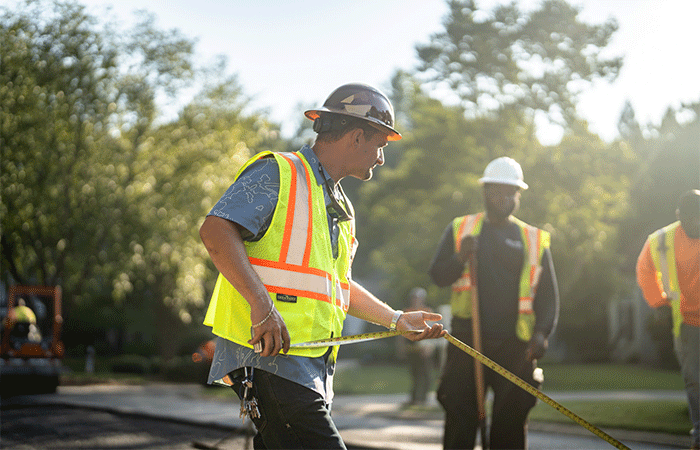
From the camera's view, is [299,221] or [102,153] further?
[102,153]

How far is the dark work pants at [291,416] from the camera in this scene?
294 cm

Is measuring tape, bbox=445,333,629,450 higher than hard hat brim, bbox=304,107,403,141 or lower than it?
lower

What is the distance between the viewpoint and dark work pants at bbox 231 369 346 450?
9.64 feet

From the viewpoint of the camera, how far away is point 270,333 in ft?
9.36

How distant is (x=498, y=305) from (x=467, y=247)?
47cm

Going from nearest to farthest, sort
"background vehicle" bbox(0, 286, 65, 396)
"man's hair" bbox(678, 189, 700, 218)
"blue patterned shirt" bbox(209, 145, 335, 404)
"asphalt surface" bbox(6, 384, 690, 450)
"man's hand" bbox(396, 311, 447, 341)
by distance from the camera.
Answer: "blue patterned shirt" bbox(209, 145, 335, 404) < "man's hand" bbox(396, 311, 447, 341) < "man's hair" bbox(678, 189, 700, 218) < "asphalt surface" bbox(6, 384, 690, 450) < "background vehicle" bbox(0, 286, 65, 396)

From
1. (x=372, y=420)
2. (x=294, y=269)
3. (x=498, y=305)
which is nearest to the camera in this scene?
(x=294, y=269)

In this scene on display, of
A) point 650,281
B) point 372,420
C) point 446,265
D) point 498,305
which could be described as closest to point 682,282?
point 650,281

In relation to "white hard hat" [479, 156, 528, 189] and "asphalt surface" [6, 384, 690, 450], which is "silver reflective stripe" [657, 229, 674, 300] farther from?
"asphalt surface" [6, 384, 690, 450]

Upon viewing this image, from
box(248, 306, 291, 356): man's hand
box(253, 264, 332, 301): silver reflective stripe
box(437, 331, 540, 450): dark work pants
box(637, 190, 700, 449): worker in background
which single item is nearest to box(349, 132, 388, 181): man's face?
box(253, 264, 332, 301): silver reflective stripe

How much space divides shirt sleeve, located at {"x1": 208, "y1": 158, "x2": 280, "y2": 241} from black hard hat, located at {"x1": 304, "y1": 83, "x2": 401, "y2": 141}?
0.39 m

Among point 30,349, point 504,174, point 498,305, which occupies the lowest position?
point 30,349

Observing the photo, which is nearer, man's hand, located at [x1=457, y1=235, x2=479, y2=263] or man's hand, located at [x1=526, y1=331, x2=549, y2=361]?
man's hand, located at [x1=526, y1=331, x2=549, y2=361]

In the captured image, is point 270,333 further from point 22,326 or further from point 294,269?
point 22,326
